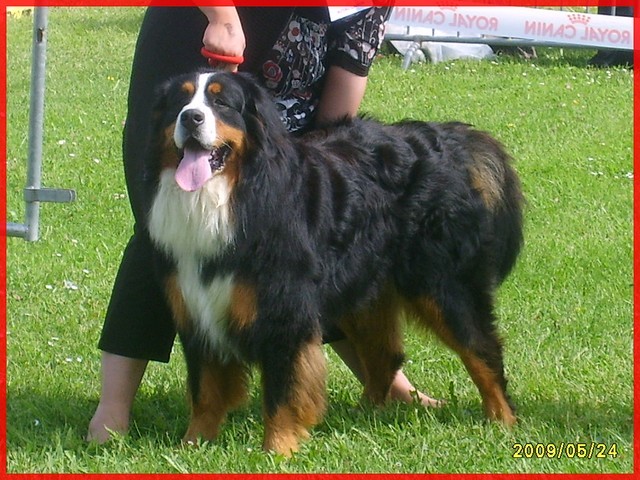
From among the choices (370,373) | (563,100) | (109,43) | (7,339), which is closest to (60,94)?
(109,43)

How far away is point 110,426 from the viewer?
453 centimetres

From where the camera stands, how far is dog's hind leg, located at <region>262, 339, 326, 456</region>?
13.6ft

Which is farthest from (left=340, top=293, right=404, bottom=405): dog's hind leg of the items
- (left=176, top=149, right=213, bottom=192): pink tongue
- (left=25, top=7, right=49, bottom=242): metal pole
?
(left=25, top=7, right=49, bottom=242): metal pole

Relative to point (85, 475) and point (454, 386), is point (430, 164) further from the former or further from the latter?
point (85, 475)

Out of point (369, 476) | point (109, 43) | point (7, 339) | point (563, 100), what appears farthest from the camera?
point (109, 43)

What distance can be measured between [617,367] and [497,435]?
1.02m

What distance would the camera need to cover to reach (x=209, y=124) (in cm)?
373

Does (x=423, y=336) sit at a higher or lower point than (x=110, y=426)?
higher

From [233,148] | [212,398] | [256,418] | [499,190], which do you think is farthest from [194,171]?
[499,190]

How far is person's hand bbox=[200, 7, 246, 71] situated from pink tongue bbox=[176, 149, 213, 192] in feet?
1.36

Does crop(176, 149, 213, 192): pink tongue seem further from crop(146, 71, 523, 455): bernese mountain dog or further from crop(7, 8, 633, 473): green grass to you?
crop(7, 8, 633, 473): green grass

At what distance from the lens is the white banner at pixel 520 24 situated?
499 inches
